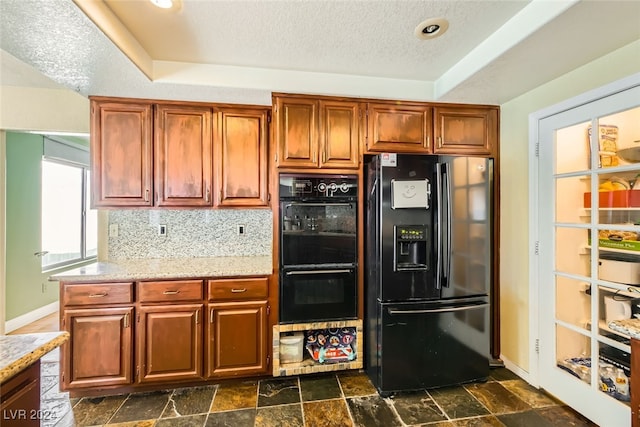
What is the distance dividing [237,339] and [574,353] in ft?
8.06

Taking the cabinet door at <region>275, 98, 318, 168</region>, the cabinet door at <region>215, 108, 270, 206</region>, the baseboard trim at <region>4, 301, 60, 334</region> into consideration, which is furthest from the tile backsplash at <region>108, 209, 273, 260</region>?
the baseboard trim at <region>4, 301, 60, 334</region>

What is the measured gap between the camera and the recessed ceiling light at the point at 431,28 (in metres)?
1.63

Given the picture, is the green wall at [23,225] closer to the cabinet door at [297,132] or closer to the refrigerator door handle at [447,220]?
the cabinet door at [297,132]

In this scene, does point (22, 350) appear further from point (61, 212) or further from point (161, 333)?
point (61, 212)

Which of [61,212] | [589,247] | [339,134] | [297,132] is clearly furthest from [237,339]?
[61,212]

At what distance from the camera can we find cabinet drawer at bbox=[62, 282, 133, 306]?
2.03 meters

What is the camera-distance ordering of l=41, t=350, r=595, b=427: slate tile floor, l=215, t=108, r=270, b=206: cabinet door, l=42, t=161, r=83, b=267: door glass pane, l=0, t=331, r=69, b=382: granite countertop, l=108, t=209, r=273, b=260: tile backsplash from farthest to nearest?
l=42, t=161, r=83, b=267: door glass pane
l=108, t=209, r=273, b=260: tile backsplash
l=215, t=108, r=270, b=206: cabinet door
l=41, t=350, r=595, b=427: slate tile floor
l=0, t=331, r=69, b=382: granite countertop

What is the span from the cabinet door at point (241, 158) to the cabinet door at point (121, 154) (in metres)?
0.58

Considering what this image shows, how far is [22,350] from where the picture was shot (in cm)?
87

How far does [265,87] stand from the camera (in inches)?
86.0

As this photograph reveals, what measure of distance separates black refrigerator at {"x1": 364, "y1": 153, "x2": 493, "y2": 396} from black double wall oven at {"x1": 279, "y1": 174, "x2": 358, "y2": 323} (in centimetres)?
26

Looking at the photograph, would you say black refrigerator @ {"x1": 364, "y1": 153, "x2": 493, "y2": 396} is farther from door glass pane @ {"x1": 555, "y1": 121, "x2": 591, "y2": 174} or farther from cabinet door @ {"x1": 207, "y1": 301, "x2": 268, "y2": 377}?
cabinet door @ {"x1": 207, "y1": 301, "x2": 268, "y2": 377}

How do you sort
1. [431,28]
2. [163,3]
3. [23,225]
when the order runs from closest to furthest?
[163,3], [431,28], [23,225]

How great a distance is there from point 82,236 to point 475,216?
5662 millimetres
